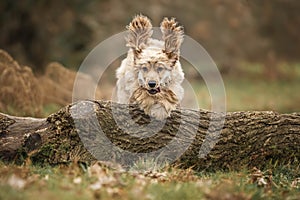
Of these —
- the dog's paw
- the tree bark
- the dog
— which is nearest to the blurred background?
the dog

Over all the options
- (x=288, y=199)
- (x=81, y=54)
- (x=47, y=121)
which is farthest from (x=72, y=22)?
(x=288, y=199)

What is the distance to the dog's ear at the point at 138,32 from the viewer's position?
7.37 metres

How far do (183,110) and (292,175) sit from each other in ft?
4.54

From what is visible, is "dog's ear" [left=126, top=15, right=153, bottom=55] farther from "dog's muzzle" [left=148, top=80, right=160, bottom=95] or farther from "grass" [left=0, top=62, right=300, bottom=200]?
"grass" [left=0, top=62, right=300, bottom=200]

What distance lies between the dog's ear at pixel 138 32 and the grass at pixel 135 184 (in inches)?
71.0

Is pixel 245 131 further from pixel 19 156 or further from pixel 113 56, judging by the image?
pixel 113 56

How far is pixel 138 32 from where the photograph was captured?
7.40 metres

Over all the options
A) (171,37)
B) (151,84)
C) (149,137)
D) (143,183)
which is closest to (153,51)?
(171,37)

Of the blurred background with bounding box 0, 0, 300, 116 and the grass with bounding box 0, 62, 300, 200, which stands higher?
the blurred background with bounding box 0, 0, 300, 116

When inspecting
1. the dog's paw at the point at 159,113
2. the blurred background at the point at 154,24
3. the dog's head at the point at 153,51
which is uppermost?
the blurred background at the point at 154,24

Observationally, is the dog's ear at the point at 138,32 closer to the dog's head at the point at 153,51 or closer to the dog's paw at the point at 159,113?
the dog's head at the point at 153,51

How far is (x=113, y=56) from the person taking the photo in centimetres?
1747

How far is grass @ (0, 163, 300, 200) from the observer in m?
4.89

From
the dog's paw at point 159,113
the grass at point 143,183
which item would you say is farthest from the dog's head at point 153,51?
the grass at point 143,183
